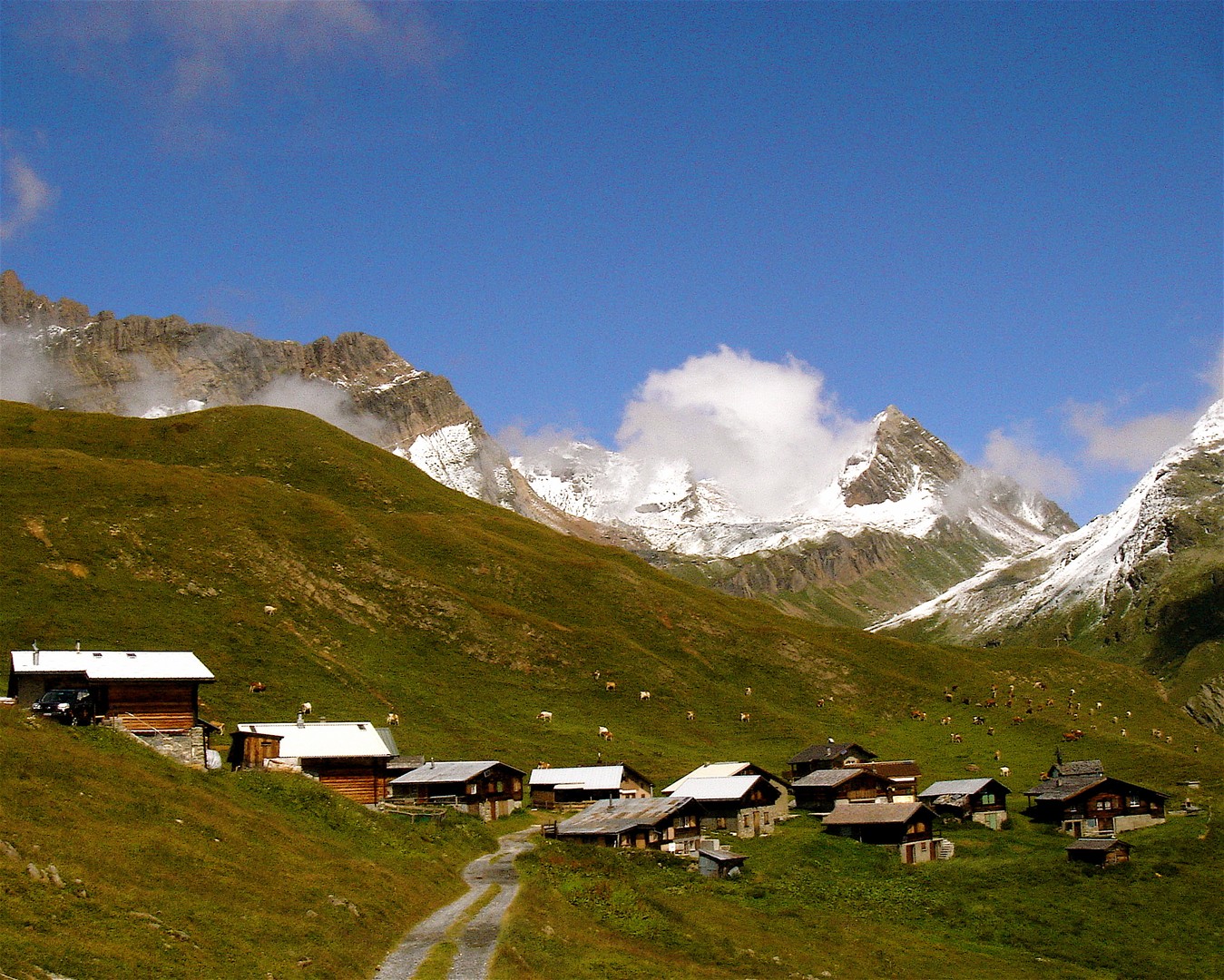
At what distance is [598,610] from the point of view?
607 ft

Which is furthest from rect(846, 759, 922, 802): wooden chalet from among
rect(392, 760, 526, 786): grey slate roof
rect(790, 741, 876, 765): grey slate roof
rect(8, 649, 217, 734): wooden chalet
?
rect(8, 649, 217, 734): wooden chalet

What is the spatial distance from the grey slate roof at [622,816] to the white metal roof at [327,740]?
14.6 meters

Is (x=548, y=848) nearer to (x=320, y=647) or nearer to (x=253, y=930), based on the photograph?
(x=253, y=930)

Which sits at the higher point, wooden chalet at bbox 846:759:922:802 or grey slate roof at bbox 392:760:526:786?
grey slate roof at bbox 392:760:526:786

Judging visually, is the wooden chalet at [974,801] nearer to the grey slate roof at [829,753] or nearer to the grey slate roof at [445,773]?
the grey slate roof at [829,753]

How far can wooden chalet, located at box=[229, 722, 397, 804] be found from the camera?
7281cm

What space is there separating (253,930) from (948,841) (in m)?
64.1

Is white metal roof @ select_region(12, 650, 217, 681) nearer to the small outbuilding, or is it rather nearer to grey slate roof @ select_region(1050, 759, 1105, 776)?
the small outbuilding

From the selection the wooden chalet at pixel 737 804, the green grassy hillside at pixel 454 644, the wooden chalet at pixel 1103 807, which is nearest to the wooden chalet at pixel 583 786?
the wooden chalet at pixel 737 804

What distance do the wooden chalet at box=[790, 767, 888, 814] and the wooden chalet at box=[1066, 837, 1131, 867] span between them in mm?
21737

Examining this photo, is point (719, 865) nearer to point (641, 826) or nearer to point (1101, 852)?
point (641, 826)

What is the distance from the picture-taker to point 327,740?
77875 millimetres

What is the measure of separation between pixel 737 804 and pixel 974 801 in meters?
21.9

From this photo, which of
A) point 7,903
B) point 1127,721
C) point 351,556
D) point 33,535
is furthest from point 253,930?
point 1127,721
